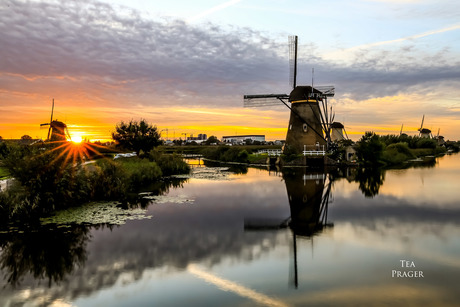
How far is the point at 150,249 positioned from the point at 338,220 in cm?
884

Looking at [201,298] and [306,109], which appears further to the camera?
[306,109]

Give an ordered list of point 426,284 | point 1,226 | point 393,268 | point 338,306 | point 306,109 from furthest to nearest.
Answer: point 306,109, point 1,226, point 393,268, point 426,284, point 338,306

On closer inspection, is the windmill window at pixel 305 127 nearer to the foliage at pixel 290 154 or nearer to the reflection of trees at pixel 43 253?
the foliage at pixel 290 154

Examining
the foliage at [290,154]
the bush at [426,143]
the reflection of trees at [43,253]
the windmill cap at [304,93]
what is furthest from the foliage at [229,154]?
the bush at [426,143]

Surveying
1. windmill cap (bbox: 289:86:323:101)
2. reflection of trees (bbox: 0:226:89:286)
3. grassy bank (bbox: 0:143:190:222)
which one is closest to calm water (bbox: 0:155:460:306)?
reflection of trees (bbox: 0:226:89:286)

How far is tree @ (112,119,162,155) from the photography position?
122 feet

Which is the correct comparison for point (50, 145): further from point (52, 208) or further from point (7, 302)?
point (7, 302)

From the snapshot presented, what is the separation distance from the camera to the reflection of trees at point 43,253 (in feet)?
29.1

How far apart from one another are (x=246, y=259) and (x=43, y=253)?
681cm

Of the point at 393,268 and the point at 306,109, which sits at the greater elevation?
the point at 306,109

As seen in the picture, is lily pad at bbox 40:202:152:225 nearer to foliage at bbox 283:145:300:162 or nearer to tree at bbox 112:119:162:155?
tree at bbox 112:119:162:155

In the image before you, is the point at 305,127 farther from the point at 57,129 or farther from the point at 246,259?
the point at 57,129

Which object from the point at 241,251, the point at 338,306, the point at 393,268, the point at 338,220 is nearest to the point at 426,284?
the point at 393,268

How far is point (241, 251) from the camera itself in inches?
414
